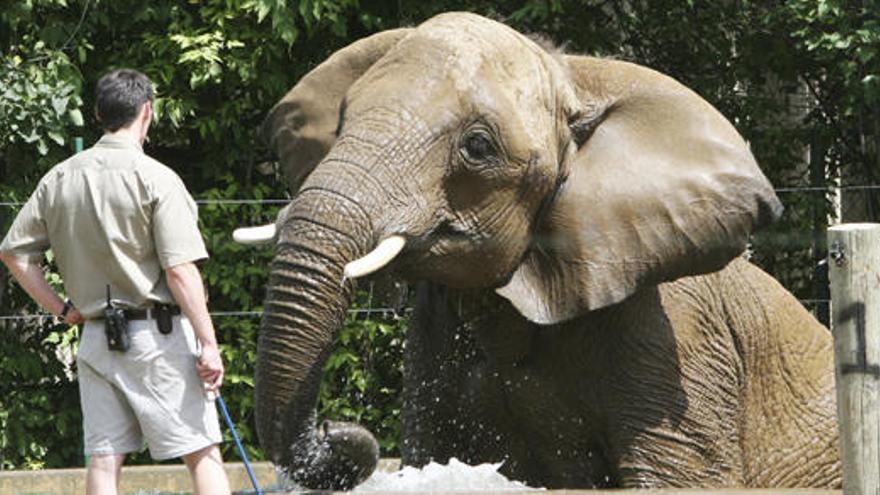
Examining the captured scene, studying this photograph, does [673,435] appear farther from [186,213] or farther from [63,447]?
[63,447]

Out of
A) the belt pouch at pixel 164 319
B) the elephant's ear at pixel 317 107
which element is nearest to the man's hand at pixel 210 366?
the belt pouch at pixel 164 319

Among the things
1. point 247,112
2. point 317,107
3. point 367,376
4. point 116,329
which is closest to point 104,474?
point 116,329

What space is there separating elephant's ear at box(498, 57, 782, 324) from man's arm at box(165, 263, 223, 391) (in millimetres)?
1339

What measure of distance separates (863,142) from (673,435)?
184 inches

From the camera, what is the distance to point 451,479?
786cm

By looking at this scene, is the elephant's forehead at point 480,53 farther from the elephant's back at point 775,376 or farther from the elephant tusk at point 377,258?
the elephant's back at point 775,376

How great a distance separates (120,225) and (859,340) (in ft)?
6.85

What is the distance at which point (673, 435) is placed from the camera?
302 inches

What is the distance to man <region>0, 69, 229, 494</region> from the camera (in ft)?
21.2

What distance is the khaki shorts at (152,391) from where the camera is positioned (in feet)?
21.4

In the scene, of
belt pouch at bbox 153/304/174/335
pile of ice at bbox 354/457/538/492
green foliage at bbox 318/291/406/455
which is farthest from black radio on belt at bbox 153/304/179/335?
green foliage at bbox 318/291/406/455

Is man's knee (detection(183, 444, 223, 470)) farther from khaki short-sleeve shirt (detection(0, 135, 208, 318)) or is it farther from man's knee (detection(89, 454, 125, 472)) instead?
khaki short-sleeve shirt (detection(0, 135, 208, 318))

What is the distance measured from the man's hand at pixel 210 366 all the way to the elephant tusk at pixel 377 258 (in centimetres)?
47

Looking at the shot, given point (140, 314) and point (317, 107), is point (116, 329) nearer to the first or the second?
point (140, 314)
